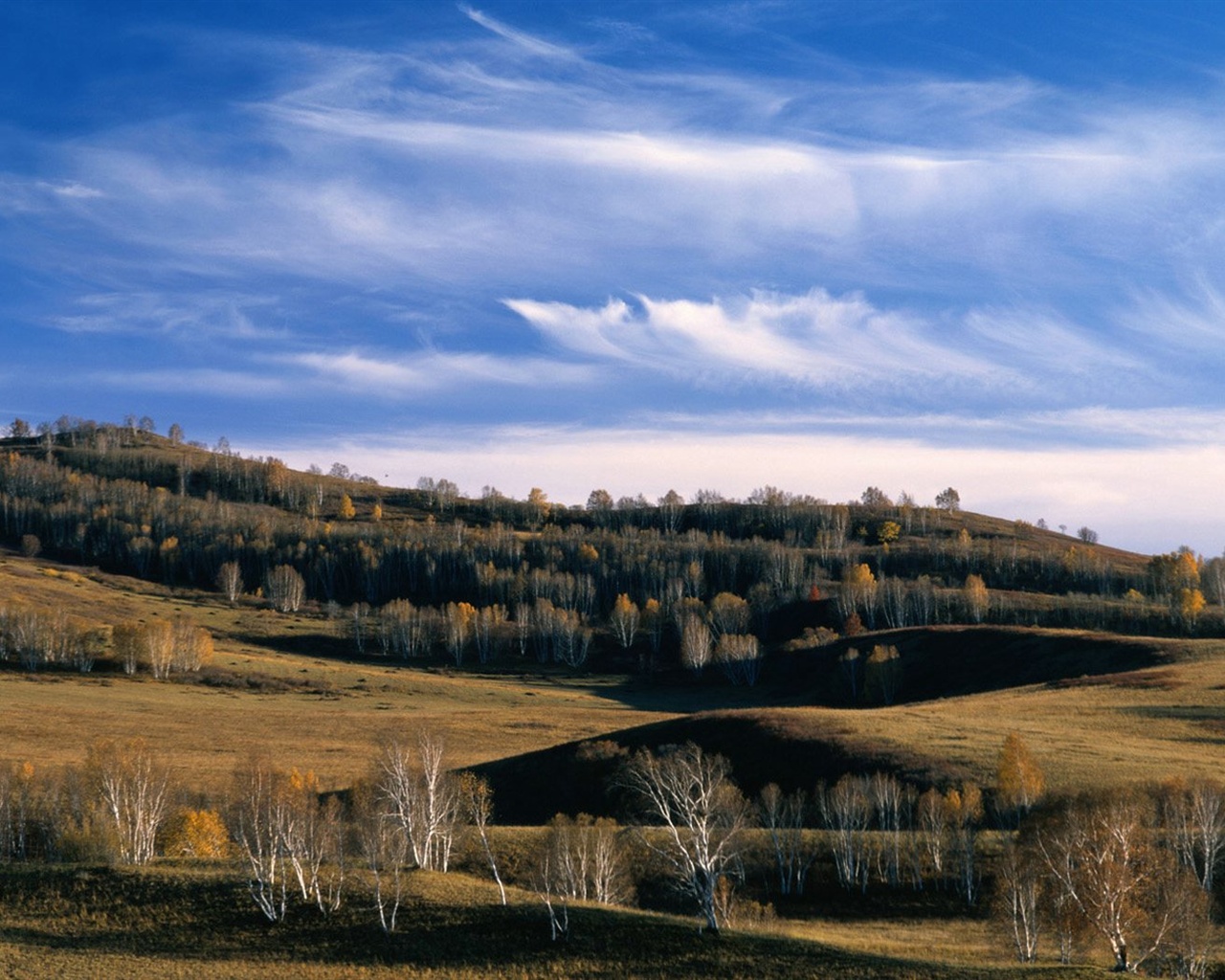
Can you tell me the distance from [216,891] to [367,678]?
129070 mm

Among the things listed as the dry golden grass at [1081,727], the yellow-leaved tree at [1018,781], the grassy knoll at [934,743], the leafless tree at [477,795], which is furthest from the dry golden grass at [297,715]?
the yellow-leaved tree at [1018,781]

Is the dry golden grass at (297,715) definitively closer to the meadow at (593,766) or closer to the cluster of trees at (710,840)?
the meadow at (593,766)

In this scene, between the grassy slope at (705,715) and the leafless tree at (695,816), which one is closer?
the leafless tree at (695,816)

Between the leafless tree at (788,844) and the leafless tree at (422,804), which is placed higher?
the leafless tree at (422,804)

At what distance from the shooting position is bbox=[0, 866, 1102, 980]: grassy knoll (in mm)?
41656

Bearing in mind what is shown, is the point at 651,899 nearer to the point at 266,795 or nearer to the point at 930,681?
the point at 266,795

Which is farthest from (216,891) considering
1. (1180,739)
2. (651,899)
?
(1180,739)

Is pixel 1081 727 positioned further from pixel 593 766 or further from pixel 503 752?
pixel 503 752

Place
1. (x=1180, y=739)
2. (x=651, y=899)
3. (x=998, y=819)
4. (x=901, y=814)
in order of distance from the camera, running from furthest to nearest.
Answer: (x=1180, y=739) < (x=901, y=814) < (x=998, y=819) < (x=651, y=899)

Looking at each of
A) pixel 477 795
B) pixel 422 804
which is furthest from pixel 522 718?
pixel 422 804

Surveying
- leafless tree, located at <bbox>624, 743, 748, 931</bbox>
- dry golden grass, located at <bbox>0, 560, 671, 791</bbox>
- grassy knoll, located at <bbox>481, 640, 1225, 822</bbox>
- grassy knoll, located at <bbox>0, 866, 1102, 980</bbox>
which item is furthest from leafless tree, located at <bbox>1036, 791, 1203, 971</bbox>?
dry golden grass, located at <bbox>0, 560, 671, 791</bbox>

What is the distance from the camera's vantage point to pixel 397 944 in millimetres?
45000

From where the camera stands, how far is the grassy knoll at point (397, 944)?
41.7m

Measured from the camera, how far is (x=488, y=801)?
8531 centimetres
